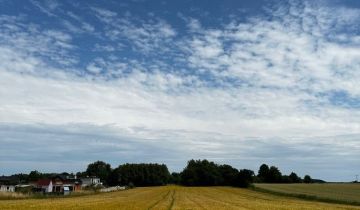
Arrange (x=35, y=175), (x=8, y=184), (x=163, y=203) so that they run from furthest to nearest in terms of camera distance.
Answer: (x=35, y=175) → (x=8, y=184) → (x=163, y=203)

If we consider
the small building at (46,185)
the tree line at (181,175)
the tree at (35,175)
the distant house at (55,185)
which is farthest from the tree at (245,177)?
the tree at (35,175)

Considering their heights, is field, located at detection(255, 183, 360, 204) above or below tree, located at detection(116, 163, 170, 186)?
below

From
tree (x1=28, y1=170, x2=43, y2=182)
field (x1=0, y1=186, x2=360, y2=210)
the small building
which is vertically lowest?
field (x1=0, y1=186, x2=360, y2=210)

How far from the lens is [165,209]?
36.7 meters

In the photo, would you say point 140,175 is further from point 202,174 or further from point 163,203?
point 163,203

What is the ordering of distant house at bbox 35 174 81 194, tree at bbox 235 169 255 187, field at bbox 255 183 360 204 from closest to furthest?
field at bbox 255 183 360 204 → distant house at bbox 35 174 81 194 → tree at bbox 235 169 255 187

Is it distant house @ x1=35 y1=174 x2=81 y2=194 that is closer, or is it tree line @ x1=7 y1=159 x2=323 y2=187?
distant house @ x1=35 y1=174 x2=81 y2=194

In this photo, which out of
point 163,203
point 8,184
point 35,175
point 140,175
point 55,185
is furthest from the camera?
point 35,175

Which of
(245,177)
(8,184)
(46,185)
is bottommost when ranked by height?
(46,185)

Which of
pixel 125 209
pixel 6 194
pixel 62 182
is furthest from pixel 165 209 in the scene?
pixel 62 182

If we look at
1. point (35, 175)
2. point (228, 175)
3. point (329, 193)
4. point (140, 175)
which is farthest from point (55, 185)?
point (329, 193)

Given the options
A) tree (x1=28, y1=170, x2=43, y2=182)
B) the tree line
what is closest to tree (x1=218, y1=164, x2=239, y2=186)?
the tree line

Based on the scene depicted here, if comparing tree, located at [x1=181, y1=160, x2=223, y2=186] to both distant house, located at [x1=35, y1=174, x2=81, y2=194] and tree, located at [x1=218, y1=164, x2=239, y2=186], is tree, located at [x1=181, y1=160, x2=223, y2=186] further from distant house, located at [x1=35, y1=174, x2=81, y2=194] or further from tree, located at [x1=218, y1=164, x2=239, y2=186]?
distant house, located at [x1=35, y1=174, x2=81, y2=194]

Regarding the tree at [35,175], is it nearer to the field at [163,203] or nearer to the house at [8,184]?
the house at [8,184]
